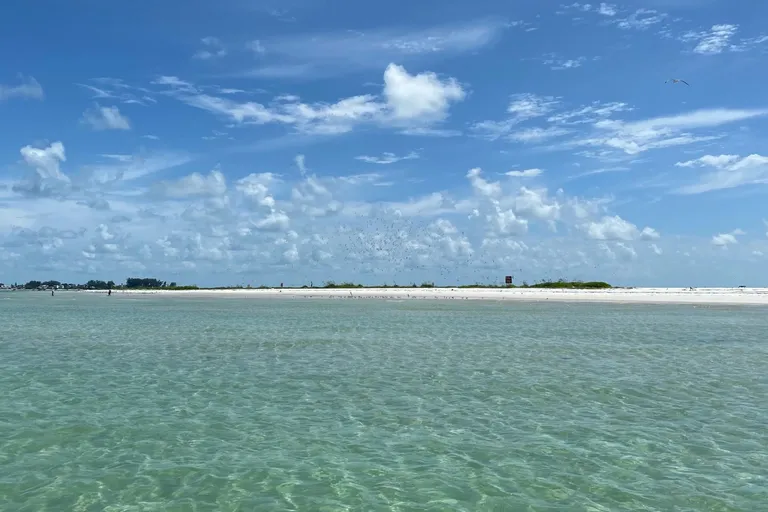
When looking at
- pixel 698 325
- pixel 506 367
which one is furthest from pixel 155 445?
pixel 698 325

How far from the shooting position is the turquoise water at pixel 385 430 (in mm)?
11516

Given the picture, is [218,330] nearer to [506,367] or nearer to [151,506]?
[506,367]

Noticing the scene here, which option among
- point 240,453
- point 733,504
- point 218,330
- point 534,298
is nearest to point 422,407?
point 240,453

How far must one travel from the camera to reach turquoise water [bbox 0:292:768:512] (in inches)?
453

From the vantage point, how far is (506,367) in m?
27.1

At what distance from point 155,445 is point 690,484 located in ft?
39.6

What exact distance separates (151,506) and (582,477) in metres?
8.53

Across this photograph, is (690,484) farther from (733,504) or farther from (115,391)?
(115,391)

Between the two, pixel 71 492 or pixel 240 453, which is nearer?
pixel 71 492

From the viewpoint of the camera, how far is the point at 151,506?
428 inches

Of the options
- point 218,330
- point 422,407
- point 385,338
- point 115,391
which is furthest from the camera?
point 218,330

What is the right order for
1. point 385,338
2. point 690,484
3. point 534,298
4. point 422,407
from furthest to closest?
point 534,298
point 385,338
point 422,407
point 690,484

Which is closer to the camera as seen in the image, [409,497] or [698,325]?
[409,497]

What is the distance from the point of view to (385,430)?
16.1 metres
